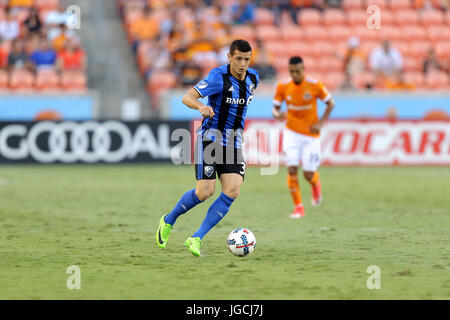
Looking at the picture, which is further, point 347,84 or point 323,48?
point 323,48

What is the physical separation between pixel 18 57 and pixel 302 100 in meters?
11.6

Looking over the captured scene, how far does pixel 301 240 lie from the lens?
957cm

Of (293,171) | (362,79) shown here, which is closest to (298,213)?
(293,171)

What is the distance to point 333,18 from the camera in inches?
987

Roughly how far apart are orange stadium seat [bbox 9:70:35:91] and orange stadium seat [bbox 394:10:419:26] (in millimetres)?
11336

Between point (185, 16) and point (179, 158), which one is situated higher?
point (185, 16)

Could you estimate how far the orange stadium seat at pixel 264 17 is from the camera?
976 inches

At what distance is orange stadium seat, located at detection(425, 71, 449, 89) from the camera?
23016 millimetres

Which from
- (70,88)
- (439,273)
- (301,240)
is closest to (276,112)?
(301,240)

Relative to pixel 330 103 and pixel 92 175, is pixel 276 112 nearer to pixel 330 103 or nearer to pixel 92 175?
pixel 330 103

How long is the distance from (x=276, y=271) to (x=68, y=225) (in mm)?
4137

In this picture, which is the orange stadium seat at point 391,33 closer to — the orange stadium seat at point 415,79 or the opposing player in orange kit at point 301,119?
the orange stadium seat at point 415,79

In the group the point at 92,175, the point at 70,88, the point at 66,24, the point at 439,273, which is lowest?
the point at 439,273

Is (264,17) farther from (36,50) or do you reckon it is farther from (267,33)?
(36,50)
